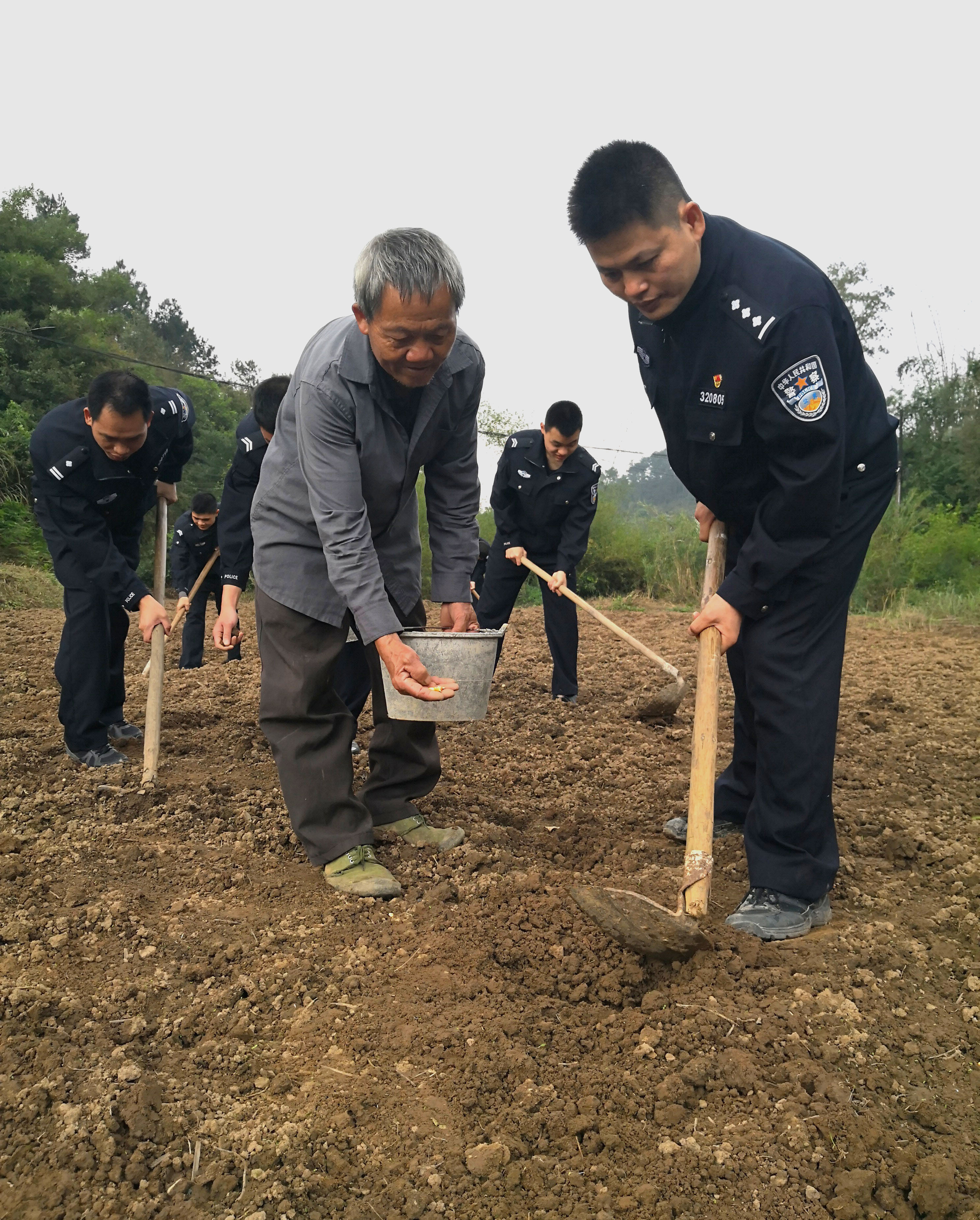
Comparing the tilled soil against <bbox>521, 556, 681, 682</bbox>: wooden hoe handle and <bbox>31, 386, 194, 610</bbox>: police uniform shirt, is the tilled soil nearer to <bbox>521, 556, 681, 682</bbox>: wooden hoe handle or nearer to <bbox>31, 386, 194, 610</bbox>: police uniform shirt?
<bbox>31, 386, 194, 610</bbox>: police uniform shirt

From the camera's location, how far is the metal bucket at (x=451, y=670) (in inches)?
100.0

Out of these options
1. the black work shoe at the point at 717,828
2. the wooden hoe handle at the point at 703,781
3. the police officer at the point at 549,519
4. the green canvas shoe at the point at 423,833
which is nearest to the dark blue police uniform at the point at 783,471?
the wooden hoe handle at the point at 703,781

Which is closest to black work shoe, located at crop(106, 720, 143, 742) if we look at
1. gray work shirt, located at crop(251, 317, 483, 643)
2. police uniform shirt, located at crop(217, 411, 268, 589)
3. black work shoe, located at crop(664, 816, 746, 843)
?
police uniform shirt, located at crop(217, 411, 268, 589)

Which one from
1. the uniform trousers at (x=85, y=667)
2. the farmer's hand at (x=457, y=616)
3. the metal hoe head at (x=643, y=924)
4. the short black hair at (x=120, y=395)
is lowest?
the metal hoe head at (x=643, y=924)

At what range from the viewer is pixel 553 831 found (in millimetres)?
3242

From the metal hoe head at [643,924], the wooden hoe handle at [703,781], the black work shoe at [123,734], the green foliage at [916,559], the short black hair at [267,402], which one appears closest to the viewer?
the metal hoe head at [643,924]

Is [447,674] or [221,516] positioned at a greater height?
[221,516]

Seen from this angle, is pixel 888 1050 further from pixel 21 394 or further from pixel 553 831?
pixel 21 394

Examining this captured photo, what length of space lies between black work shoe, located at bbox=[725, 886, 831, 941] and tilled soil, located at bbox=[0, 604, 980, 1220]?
0.05 meters

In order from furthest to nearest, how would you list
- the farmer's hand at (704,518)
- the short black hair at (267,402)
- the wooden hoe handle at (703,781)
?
the short black hair at (267,402)
the farmer's hand at (704,518)
the wooden hoe handle at (703,781)

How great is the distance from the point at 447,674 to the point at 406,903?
0.65m

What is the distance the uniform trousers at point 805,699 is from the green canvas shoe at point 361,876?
999 millimetres

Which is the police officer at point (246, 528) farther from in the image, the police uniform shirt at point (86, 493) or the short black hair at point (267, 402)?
the police uniform shirt at point (86, 493)

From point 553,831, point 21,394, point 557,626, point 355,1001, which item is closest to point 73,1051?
point 355,1001
